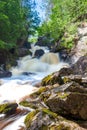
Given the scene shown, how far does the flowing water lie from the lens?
386 inches

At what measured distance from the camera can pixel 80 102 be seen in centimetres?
909

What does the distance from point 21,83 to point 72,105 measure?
926cm

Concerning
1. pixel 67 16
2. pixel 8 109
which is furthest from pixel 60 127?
pixel 67 16

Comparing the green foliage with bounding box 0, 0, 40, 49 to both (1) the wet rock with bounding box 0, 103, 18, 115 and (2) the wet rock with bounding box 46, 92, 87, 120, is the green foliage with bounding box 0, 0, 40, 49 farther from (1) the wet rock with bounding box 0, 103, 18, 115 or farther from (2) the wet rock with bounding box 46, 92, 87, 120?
(2) the wet rock with bounding box 46, 92, 87, 120

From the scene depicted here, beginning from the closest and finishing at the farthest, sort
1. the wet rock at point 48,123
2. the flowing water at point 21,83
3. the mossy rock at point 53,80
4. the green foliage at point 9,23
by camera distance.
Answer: the wet rock at point 48,123, the flowing water at point 21,83, the mossy rock at point 53,80, the green foliage at point 9,23

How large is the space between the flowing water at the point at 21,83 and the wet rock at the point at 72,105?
4.76ft

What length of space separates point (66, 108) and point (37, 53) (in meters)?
23.7

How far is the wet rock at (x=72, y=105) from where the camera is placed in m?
9.01

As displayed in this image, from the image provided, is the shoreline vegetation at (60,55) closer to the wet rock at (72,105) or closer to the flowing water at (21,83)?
the wet rock at (72,105)

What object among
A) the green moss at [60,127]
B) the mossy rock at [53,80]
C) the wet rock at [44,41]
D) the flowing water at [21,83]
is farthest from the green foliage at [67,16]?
the green moss at [60,127]

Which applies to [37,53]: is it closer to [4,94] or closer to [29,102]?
[4,94]

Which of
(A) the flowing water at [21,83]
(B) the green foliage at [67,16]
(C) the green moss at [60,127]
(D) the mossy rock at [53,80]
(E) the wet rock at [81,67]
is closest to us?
(C) the green moss at [60,127]

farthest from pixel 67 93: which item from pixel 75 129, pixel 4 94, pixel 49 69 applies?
pixel 49 69

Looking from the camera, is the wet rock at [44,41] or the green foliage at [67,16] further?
the wet rock at [44,41]
